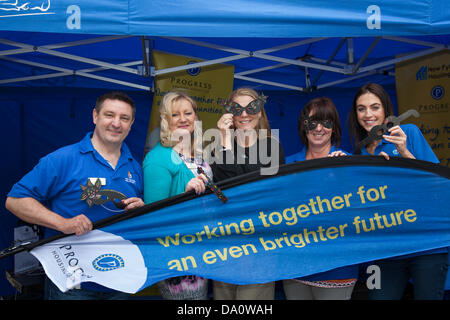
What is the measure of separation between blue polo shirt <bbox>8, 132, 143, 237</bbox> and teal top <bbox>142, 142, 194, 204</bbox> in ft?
0.57

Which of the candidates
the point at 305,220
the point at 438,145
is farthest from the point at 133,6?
the point at 438,145

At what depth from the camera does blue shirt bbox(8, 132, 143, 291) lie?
1960 millimetres

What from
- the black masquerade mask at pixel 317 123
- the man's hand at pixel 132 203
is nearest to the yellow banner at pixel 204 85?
the black masquerade mask at pixel 317 123

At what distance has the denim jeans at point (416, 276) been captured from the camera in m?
2.15

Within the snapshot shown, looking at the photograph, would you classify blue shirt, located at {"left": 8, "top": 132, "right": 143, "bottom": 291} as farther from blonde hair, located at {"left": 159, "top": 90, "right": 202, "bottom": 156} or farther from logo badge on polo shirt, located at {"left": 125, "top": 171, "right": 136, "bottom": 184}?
blonde hair, located at {"left": 159, "top": 90, "right": 202, "bottom": 156}

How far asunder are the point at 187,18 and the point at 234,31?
0.93ft

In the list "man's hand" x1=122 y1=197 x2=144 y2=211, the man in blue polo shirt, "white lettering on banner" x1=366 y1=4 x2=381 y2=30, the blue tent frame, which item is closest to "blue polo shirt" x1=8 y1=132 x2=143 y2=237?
the man in blue polo shirt

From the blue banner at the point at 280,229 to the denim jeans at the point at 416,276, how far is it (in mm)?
100

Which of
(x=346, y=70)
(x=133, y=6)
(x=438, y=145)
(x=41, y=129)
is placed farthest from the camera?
(x=41, y=129)

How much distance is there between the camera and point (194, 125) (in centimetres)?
222

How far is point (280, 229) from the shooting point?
208 centimetres

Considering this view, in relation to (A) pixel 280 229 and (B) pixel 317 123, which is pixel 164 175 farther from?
(B) pixel 317 123
